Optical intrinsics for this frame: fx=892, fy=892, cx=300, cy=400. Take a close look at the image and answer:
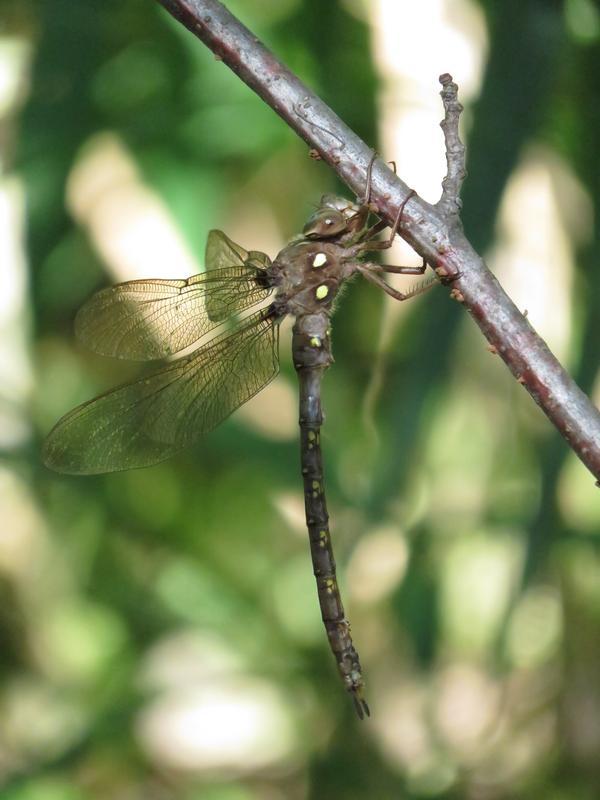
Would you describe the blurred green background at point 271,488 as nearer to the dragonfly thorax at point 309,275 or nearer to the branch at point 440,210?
the dragonfly thorax at point 309,275

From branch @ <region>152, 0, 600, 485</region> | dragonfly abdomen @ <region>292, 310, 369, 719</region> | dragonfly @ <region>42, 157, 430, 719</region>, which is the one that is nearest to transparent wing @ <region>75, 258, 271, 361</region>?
dragonfly @ <region>42, 157, 430, 719</region>

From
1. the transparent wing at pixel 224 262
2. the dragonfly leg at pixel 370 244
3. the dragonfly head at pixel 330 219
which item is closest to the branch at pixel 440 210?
the dragonfly leg at pixel 370 244

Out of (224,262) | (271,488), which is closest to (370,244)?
(224,262)

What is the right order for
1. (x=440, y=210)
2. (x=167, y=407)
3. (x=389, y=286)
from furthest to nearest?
(x=167, y=407), (x=389, y=286), (x=440, y=210)

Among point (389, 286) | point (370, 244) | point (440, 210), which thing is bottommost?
point (440, 210)

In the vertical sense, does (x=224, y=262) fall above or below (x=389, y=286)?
above

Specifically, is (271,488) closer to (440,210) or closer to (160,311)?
(160,311)

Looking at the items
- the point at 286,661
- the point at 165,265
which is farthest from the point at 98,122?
the point at 286,661

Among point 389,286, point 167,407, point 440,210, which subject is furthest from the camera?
point 167,407

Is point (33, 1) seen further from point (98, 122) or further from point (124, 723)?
point (124, 723)
